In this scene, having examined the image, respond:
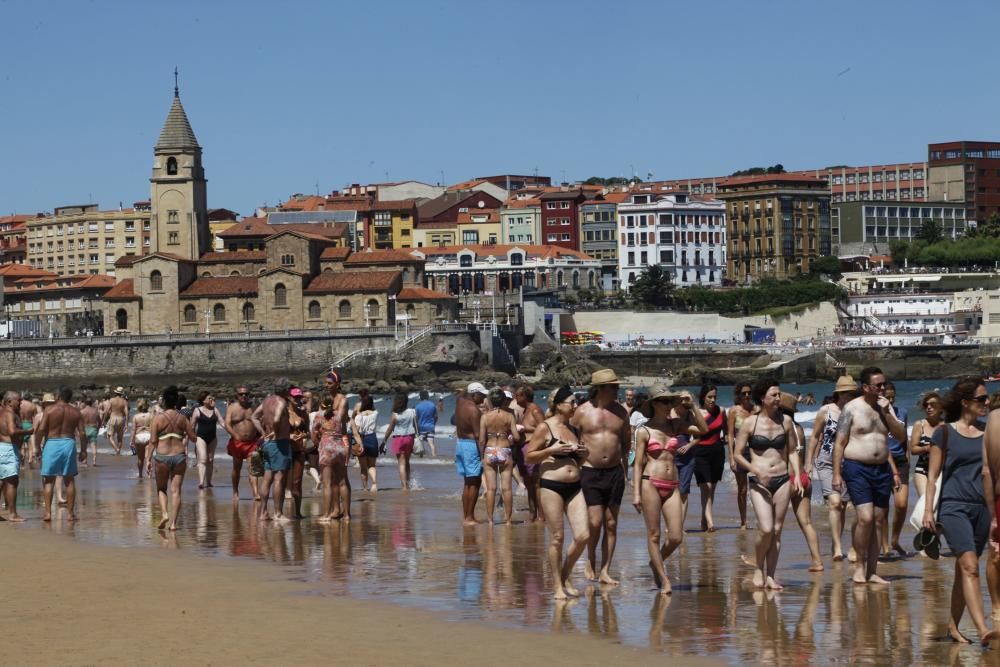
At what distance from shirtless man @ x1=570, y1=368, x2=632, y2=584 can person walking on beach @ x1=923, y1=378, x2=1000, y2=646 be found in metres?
2.24

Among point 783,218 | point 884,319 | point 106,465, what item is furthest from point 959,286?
point 106,465

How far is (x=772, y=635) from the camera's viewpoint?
9477 mm

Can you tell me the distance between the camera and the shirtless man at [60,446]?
15.9 meters

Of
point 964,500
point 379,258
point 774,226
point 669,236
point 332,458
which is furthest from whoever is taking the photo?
point 774,226

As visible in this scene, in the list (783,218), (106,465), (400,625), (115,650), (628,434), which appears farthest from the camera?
(783,218)

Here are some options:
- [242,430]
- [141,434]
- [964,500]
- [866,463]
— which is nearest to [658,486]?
[866,463]

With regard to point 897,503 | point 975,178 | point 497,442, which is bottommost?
point 897,503

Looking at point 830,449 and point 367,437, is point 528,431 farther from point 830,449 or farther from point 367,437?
point 367,437

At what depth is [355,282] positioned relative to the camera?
90250mm

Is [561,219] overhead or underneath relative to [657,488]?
overhead

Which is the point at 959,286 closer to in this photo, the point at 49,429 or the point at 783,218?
the point at 783,218

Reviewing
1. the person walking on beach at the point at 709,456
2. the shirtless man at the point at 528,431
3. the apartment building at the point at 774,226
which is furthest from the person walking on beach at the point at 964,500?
the apartment building at the point at 774,226

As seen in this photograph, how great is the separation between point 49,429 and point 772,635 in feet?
29.1

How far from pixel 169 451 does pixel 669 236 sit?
10359 cm
